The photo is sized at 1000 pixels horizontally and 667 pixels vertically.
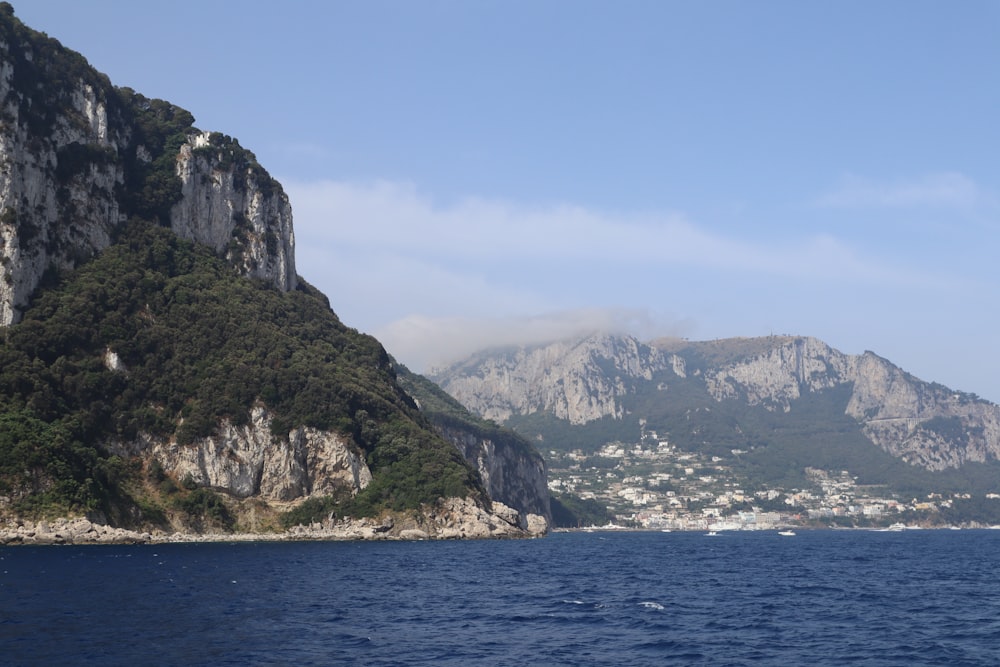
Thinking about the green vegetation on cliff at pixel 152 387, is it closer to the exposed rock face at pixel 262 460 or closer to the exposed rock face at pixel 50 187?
the exposed rock face at pixel 262 460

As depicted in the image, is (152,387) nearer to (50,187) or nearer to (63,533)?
(50,187)

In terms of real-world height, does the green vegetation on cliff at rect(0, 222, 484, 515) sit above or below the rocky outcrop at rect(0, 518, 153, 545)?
above

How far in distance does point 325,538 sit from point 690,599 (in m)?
95.3

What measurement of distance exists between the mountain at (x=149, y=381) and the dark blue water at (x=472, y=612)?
42241 millimetres

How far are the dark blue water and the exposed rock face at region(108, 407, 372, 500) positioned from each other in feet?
150

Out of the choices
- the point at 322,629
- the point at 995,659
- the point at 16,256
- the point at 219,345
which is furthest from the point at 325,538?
the point at 995,659

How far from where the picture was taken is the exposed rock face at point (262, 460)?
532 ft

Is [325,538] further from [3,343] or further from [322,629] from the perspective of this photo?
[322,629]

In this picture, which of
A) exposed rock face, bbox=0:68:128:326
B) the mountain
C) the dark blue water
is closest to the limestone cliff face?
exposed rock face, bbox=0:68:128:326

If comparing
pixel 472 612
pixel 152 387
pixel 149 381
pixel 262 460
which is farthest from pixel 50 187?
pixel 472 612

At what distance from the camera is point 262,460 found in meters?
170

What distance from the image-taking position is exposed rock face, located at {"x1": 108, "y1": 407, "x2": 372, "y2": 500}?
16212 cm

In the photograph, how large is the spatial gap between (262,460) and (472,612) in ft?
358

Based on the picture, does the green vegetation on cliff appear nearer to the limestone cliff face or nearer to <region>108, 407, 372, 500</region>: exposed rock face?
<region>108, 407, 372, 500</region>: exposed rock face
